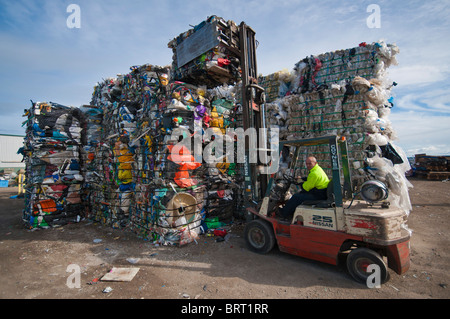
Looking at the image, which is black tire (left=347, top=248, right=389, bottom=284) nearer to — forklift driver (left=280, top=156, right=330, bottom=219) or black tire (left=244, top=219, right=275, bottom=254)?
forklift driver (left=280, top=156, right=330, bottom=219)

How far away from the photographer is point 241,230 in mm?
5621

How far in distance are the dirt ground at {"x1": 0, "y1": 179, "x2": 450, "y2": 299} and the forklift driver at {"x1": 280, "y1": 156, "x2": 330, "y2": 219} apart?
3.56ft

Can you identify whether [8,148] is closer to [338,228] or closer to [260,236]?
[260,236]

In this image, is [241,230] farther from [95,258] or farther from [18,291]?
[18,291]

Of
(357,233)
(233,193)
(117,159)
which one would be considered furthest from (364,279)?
(117,159)

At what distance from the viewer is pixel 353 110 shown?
17.7 feet

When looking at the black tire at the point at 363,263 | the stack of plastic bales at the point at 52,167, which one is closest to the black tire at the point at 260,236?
the black tire at the point at 363,263

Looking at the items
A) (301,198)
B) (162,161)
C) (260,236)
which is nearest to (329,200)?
(301,198)

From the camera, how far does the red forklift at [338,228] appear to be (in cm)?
303

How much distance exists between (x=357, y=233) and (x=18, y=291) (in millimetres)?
4925

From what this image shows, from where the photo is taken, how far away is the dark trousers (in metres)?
3.82

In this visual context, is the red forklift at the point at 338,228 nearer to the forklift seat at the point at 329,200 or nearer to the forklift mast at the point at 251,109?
the forklift seat at the point at 329,200

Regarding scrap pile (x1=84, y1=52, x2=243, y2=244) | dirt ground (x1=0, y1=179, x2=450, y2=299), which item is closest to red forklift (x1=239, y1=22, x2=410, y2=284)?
dirt ground (x1=0, y1=179, x2=450, y2=299)

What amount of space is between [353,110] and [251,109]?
2533 mm
